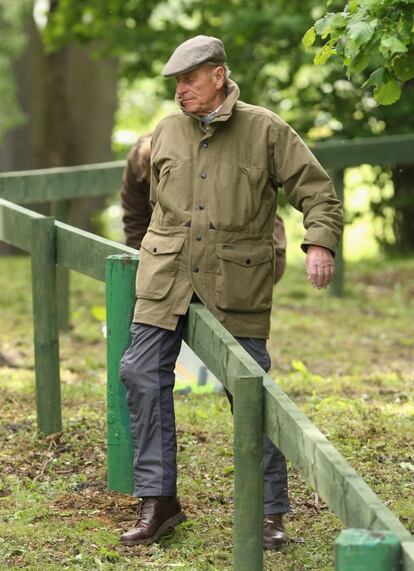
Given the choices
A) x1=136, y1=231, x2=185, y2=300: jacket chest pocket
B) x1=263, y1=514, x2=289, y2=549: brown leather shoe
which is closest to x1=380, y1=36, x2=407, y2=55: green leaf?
x1=136, y1=231, x2=185, y2=300: jacket chest pocket

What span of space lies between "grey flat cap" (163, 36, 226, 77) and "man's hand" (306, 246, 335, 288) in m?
0.80

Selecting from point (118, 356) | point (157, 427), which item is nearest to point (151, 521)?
point (157, 427)

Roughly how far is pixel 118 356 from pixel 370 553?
2108mm

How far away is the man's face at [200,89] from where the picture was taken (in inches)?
182

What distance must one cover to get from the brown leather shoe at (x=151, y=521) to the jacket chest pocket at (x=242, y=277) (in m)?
0.76

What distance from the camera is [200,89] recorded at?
4.62 meters

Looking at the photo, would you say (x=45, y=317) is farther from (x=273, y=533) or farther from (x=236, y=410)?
(x=236, y=410)

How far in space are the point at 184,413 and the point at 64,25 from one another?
29.2 feet

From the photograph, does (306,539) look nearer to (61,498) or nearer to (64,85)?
(61,498)

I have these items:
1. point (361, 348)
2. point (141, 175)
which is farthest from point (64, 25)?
point (141, 175)

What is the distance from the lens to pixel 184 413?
639cm

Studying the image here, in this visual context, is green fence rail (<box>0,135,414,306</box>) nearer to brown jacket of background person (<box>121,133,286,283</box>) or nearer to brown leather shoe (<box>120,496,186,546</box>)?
brown jacket of background person (<box>121,133,286,283</box>)

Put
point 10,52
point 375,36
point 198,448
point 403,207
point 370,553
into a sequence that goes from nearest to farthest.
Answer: point 370,553
point 375,36
point 198,448
point 403,207
point 10,52

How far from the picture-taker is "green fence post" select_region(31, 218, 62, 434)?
5816mm
